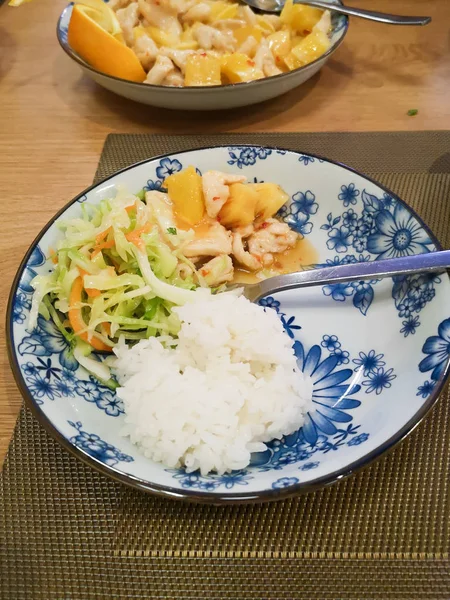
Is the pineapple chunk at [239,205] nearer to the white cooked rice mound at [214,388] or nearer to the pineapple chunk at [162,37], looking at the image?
the white cooked rice mound at [214,388]

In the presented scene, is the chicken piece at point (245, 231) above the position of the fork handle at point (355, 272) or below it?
below

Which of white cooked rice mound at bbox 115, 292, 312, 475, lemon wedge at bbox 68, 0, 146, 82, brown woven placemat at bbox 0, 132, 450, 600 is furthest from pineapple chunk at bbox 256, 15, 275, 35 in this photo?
brown woven placemat at bbox 0, 132, 450, 600

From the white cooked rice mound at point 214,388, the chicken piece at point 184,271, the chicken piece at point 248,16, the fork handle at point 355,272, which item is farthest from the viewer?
the chicken piece at point 248,16

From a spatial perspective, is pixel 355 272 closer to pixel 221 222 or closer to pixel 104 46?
pixel 221 222

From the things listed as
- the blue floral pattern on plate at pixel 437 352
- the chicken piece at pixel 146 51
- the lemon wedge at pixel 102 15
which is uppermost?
the lemon wedge at pixel 102 15

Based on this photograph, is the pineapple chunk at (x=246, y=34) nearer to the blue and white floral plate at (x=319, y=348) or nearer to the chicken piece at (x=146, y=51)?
the chicken piece at (x=146, y=51)

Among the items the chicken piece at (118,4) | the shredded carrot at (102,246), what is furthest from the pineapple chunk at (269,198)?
the chicken piece at (118,4)

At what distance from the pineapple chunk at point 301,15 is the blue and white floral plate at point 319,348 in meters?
1.00

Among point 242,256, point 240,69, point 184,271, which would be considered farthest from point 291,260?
point 240,69

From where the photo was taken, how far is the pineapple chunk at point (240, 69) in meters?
2.01

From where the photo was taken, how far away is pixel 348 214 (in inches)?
65.9

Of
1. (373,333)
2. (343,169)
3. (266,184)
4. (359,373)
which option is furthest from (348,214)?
(359,373)

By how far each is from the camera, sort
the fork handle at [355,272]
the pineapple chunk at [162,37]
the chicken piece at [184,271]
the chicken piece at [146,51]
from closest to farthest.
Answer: the fork handle at [355,272] → the chicken piece at [184,271] → the chicken piece at [146,51] → the pineapple chunk at [162,37]

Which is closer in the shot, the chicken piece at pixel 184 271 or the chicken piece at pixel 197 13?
the chicken piece at pixel 184 271
